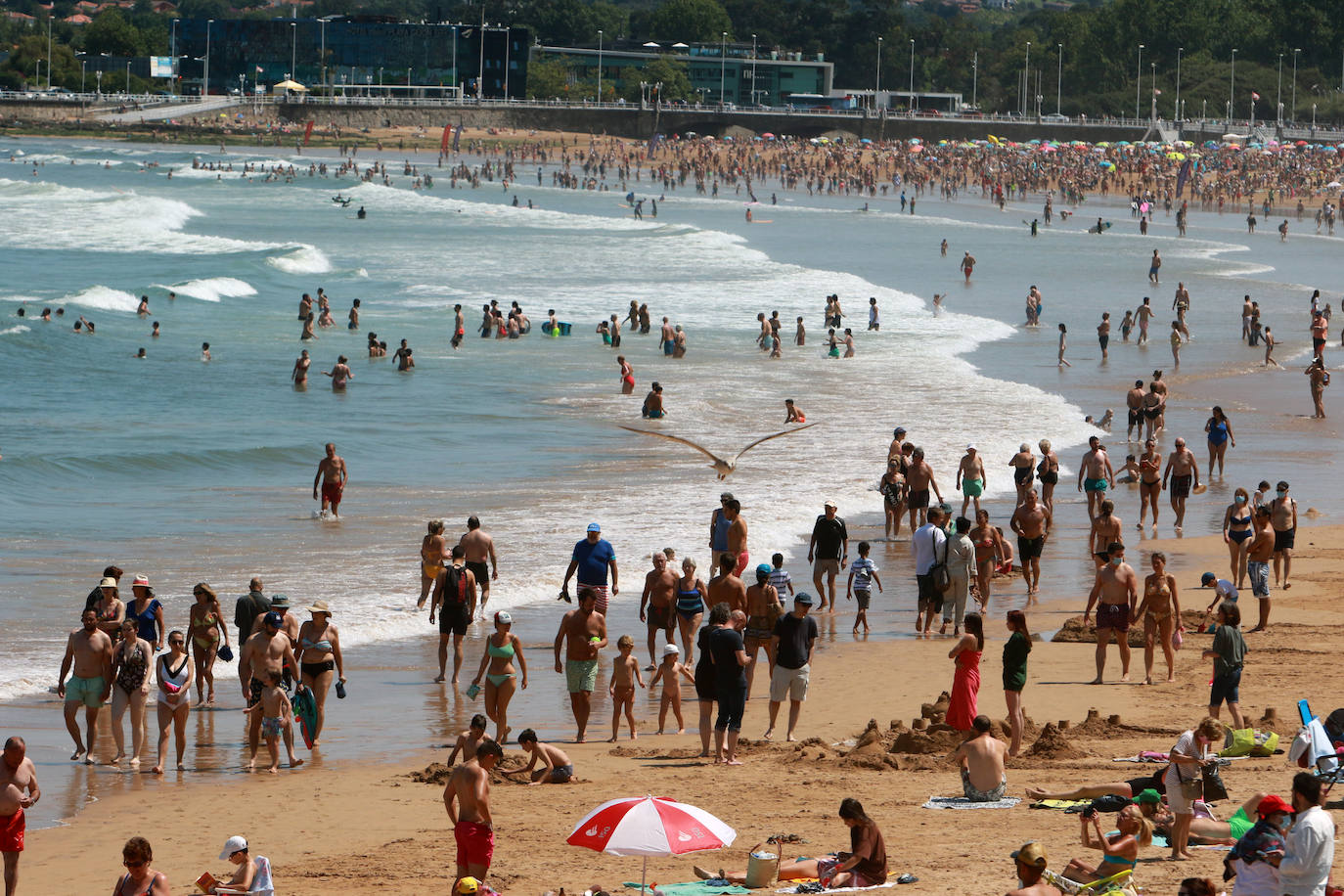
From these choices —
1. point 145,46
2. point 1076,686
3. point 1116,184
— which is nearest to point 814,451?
point 1076,686

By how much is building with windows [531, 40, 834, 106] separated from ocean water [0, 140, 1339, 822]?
102m

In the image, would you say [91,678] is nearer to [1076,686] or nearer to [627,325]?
[1076,686]

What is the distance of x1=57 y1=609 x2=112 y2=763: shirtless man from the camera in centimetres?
1042

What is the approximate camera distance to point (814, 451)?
884 inches

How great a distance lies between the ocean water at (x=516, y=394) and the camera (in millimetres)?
16781

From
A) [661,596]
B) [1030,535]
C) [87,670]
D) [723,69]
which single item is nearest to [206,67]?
[723,69]

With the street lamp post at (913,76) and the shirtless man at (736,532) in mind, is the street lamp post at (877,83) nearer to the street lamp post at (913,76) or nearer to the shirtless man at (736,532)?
the street lamp post at (913,76)

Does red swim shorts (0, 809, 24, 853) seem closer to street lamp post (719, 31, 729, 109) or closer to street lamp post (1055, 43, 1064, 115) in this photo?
street lamp post (1055, 43, 1064, 115)

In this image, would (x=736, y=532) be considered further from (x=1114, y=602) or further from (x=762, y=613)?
(x=1114, y=602)

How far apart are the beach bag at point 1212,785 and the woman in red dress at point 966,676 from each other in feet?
6.42

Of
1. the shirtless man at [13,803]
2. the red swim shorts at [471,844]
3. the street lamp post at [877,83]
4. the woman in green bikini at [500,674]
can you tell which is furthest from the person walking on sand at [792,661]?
the street lamp post at [877,83]

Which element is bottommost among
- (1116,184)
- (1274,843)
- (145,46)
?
(1274,843)

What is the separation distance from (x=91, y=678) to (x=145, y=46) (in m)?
169

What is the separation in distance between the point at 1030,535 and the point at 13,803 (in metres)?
9.65
